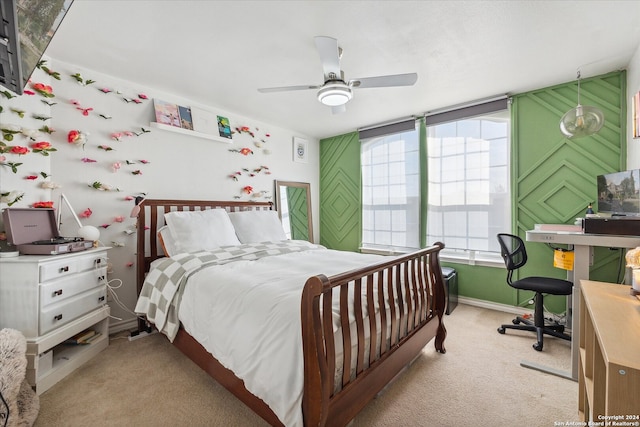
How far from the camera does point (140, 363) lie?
2100 mm

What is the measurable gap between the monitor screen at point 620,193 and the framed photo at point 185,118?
3.97 metres

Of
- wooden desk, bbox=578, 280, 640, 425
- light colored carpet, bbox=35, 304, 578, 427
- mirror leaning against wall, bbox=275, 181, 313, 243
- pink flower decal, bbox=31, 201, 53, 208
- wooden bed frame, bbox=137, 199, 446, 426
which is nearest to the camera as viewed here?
wooden desk, bbox=578, 280, 640, 425

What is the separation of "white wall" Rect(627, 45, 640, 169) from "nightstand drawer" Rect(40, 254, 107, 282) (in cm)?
445

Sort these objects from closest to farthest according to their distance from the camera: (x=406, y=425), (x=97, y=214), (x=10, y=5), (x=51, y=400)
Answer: (x=10, y=5)
(x=406, y=425)
(x=51, y=400)
(x=97, y=214)

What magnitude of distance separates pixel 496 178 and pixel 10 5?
389cm

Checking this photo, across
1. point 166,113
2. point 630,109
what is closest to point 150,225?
point 166,113

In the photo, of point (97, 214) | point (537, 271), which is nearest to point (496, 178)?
point (537, 271)

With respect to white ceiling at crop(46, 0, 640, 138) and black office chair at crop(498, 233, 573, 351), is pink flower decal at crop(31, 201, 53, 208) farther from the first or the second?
black office chair at crop(498, 233, 573, 351)

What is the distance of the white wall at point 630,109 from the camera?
7.08 ft

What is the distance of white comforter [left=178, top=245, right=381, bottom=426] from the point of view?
1.18 metres

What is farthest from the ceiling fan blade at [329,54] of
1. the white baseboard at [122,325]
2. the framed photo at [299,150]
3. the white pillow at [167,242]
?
the white baseboard at [122,325]

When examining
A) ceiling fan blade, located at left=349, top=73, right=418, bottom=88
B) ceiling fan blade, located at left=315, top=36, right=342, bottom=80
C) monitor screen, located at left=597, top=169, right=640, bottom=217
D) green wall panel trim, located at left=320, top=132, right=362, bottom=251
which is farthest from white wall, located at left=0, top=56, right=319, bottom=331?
monitor screen, located at left=597, top=169, right=640, bottom=217

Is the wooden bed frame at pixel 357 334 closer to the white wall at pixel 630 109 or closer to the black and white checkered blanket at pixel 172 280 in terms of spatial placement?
the black and white checkered blanket at pixel 172 280

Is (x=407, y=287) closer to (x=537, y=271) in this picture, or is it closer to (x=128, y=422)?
(x=128, y=422)
